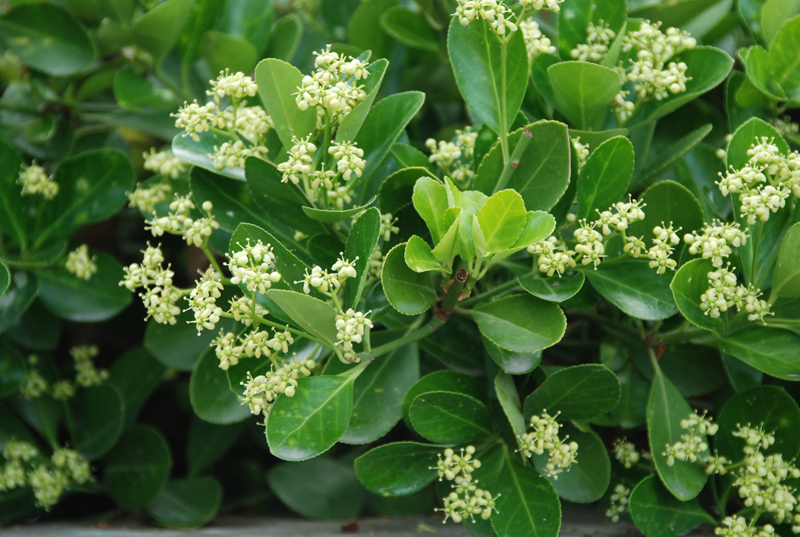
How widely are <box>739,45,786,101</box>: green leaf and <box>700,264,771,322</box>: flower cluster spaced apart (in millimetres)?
431

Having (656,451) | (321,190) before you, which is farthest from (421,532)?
(321,190)

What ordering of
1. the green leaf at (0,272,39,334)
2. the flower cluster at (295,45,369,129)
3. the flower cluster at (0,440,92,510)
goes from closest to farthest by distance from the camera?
the flower cluster at (295,45,369,129), the green leaf at (0,272,39,334), the flower cluster at (0,440,92,510)

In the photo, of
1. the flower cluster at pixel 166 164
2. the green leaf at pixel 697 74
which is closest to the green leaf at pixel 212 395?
the flower cluster at pixel 166 164

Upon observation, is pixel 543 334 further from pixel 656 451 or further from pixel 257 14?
pixel 257 14

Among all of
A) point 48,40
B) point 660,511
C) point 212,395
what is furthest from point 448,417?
point 48,40

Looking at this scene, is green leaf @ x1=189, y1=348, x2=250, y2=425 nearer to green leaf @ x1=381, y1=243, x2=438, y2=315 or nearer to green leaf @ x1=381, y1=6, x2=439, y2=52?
green leaf @ x1=381, y1=243, x2=438, y2=315

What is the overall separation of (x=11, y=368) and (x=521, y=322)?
1.22 meters

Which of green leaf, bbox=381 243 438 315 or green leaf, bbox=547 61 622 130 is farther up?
green leaf, bbox=547 61 622 130

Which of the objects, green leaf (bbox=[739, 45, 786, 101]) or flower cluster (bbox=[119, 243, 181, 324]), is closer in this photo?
flower cluster (bbox=[119, 243, 181, 324])

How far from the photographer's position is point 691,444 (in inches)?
50.6

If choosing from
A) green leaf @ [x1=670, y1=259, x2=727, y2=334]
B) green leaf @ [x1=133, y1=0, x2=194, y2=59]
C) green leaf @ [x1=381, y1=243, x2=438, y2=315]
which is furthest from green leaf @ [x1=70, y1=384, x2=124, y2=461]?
green leaf @ [x1=670, y1=259, x2=727, y2=334]

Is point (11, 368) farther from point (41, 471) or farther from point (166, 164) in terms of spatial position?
point (166, 164)

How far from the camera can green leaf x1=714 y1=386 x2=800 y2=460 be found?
4.33 ft

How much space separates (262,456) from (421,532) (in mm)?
748
